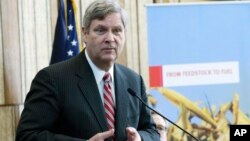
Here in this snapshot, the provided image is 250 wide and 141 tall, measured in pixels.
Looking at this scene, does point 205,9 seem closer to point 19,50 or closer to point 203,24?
point 203,24

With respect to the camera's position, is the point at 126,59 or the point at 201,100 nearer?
the point at 201,100

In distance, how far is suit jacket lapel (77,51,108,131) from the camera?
7.25 ft

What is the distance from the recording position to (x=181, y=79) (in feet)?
15.2

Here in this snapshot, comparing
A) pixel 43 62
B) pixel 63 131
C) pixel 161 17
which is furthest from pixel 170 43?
pixel 63 131

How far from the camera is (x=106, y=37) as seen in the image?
2.20 m

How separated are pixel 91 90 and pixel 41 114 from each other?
257 millimetres

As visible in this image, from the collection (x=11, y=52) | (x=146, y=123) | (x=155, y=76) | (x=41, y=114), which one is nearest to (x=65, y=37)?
(x=11, y=52)

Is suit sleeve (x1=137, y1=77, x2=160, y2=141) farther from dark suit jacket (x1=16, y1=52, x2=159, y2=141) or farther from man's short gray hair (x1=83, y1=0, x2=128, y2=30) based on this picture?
man's short gray hair (x1=83, y1=0, x2=128, y2=30)

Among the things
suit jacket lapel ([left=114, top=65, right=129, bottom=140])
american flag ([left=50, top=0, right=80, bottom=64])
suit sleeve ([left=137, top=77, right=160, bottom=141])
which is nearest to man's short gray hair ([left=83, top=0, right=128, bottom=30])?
suit jacket lapel ([left=114, top=65, right=129, bottom=140])

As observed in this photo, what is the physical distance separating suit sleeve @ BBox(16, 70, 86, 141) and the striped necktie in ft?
0.69

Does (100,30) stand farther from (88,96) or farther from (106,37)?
(88,96)

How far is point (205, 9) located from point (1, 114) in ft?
6.77

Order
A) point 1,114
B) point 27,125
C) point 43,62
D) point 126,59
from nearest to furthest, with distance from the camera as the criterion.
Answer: point 27,125, point 1,114, point 43,62, point 126,59

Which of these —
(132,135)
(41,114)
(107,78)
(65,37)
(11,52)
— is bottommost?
(132,135)
